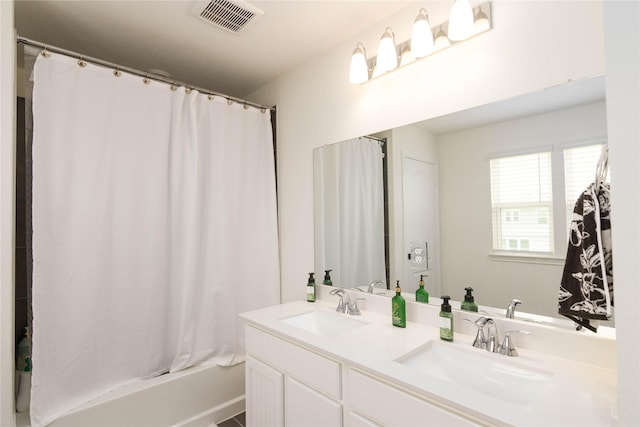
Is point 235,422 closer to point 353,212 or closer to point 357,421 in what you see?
point 357,421

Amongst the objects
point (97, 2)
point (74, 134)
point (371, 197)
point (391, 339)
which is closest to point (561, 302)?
point (391, 339)

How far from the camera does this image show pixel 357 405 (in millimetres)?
1189

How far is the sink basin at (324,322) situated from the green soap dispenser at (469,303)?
498 millimetres

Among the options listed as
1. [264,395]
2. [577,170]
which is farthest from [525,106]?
[264,395]

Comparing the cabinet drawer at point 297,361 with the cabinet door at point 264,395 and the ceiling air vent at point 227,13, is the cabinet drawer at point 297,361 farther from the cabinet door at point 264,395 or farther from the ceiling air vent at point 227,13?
the ceiling air vent at point 227,13

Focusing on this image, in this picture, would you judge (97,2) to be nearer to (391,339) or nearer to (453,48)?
(453,48)

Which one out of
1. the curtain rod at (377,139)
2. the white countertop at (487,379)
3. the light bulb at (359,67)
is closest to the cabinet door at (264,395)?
the white countertop at (487,379)

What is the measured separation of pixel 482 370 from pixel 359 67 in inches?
62.4

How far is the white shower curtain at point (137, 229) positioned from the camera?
164 centimetres

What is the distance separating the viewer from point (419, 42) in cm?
151

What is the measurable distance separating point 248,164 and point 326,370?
1589mm

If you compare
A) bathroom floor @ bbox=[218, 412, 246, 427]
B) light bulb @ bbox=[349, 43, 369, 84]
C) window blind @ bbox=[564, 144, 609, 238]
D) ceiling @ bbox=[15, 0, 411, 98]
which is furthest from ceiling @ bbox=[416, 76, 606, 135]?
bathroom floor @ bbox=[218, 412, 246, 427]

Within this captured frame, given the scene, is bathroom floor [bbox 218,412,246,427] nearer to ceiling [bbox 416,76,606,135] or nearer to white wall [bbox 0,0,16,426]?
white wall [bbox 0,0,16,426]

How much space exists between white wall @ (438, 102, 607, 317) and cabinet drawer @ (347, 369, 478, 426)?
630 millimetres
